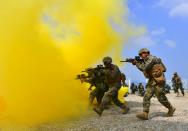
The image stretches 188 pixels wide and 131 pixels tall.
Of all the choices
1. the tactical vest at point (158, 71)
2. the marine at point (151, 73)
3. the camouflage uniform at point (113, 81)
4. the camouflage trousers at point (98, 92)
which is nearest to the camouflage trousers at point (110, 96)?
the camouflage uniform at point (113, 81)

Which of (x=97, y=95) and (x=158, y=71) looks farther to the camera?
(x=97, y=95)

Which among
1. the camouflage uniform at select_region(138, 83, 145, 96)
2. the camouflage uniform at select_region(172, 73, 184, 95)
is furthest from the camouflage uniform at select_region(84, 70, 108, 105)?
the camouflage uniform at select_region(138, 83, 145, 96)

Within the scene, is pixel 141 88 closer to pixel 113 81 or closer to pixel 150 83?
pixel 113 81

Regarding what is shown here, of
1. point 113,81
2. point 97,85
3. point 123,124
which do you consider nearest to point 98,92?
point 97,85

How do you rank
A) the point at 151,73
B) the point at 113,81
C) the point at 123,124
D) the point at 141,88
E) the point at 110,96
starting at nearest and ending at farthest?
1. the point at 123,124
2. the point at 151,73
3. the point at 110,96
4. the point at 113,81
5. the point at 141,88

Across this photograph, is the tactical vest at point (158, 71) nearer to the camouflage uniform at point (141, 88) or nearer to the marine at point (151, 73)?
the marine at point (151, 73)

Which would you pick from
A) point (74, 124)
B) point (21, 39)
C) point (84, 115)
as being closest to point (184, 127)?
point (74, 124)

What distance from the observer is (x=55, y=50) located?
16234mm

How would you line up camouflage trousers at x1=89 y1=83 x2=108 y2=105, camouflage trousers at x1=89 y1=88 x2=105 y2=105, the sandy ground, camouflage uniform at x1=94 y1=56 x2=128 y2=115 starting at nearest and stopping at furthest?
the sandy ground
camouflage uniform at x1=94 y1=56 x2=128 y2=115
camouflage trousers at x1=89 y1=83 x2=108 y2=105
camouflage trousers at x1=89 y1=88 x2=105 y2=105

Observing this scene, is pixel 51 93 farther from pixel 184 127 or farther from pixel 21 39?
pixel 184 127

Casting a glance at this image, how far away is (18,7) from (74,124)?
187 inches

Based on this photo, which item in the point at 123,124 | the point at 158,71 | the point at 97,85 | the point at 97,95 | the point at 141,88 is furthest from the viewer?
the point at 141,88

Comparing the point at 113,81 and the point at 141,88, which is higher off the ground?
the point at 141,88

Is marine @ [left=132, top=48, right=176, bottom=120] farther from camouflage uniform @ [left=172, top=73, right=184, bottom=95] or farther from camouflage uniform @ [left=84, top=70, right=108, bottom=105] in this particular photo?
camouflage uniform @ [left=172, top=73, right=184, bottom=95]
